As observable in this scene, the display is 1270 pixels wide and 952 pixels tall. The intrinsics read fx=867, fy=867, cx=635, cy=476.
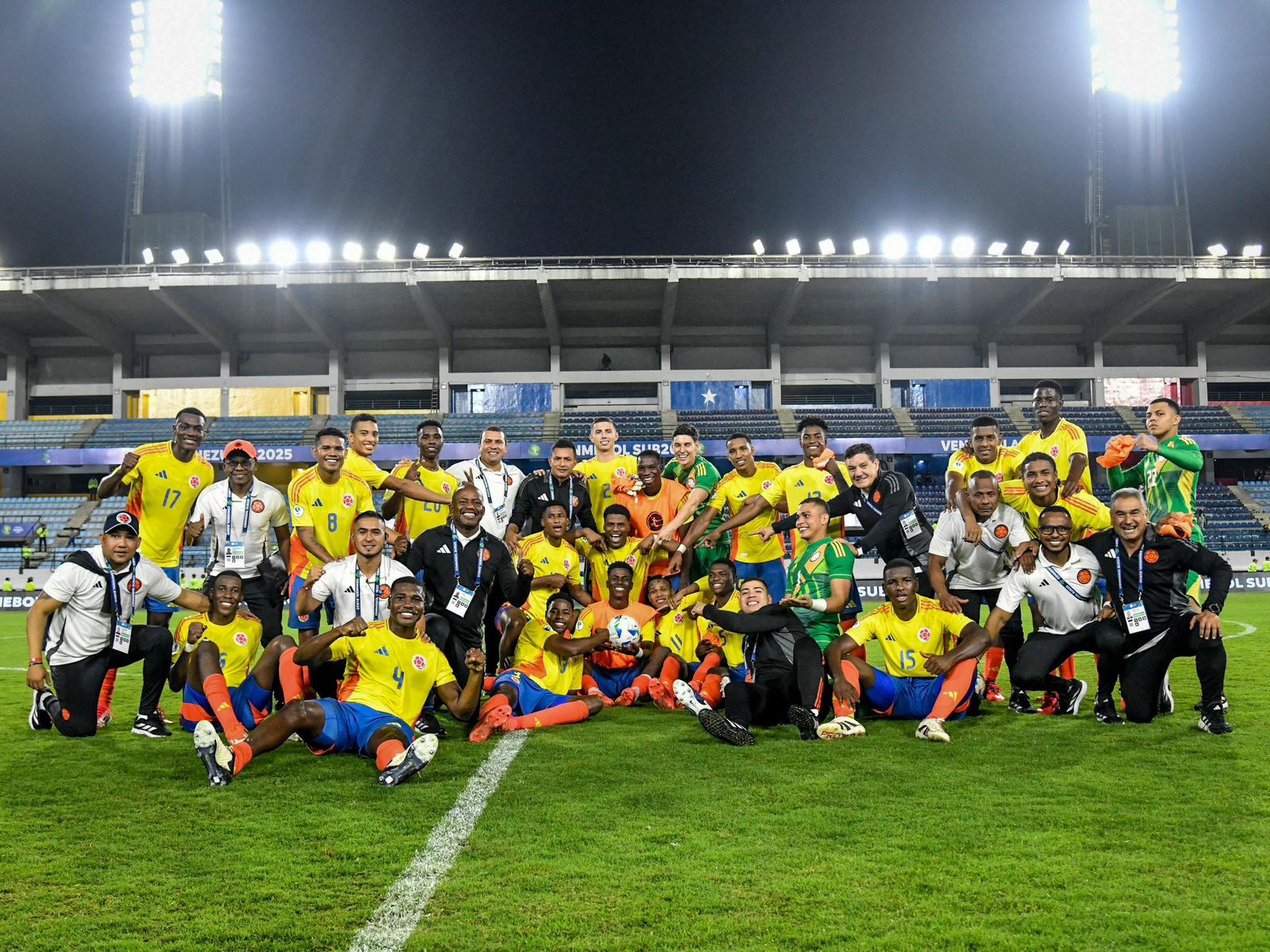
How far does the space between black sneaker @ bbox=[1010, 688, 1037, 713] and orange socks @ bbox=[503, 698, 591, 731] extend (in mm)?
2907

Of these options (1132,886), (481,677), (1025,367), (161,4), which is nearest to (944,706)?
(1132,886)

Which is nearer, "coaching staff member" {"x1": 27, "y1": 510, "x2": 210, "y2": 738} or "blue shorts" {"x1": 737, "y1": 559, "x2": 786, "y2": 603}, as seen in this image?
"coaching staff member" {"x1": 27, "y1": 510, "x2": 210, "y2": 738}

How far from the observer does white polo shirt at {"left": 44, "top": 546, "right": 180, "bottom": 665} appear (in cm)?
529

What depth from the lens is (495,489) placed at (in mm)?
7129

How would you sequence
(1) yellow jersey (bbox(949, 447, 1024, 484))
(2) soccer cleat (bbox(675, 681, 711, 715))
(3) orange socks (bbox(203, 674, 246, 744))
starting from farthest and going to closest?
(1) yellow jersey (bbox(949, 447, 1024, 484))
(2) soccer cleat (bbox(675, 681, 711, 715))
(3) orange socks (bbox(203, 674, 246, 744))

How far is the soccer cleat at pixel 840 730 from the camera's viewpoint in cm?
498

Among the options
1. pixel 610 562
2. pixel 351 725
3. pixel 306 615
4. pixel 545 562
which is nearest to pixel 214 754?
pixel 351 725

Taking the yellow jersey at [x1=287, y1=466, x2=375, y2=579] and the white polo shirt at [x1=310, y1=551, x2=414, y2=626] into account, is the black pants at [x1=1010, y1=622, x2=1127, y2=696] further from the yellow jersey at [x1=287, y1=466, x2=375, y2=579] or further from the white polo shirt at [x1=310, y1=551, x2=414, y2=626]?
the yellow jersey at [x1=287, y1=466, x2=375, y2=579]

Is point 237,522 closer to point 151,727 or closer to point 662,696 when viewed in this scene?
point 151,727

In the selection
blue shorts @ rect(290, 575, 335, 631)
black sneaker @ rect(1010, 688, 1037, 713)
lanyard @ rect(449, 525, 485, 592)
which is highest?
lanyard @ rect(449, 525, 485, 592)

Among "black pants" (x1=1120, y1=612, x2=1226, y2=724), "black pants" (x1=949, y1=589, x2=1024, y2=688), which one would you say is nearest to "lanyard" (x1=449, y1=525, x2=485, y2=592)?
"black pants" (x1=949, y1=589, x2=1024, y2=688)

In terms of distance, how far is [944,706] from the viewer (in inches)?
204

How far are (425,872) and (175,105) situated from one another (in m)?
33.3

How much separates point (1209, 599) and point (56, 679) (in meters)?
6.99
